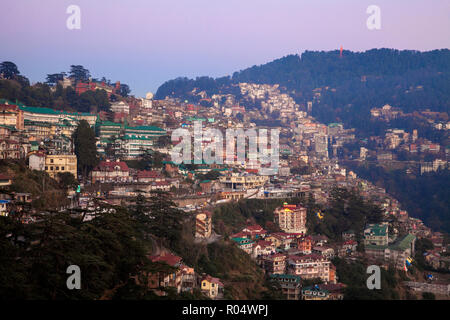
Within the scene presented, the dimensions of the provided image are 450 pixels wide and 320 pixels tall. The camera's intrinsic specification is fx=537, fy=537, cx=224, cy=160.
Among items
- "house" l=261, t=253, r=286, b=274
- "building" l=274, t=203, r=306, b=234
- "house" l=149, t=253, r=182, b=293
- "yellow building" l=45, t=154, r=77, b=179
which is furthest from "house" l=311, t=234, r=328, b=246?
"yellow building" l=45, t=154, r=77, b=179

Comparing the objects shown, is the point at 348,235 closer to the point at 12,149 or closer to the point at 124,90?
the point at 12,149

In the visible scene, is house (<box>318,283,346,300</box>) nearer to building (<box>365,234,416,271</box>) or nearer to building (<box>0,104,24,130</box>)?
building (<box>365,234,416,271</box>)

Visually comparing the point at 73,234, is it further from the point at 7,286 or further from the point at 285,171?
the point at 285,171

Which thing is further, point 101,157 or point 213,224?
point 101,157

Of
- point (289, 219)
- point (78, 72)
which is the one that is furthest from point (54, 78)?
point (289, 219)

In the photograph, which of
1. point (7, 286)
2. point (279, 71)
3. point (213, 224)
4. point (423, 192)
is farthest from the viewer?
point (279, 71)

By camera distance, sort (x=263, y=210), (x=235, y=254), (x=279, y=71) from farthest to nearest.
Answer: (x=279, y=71) < (x=263, y=210) < (x=235, y=254)

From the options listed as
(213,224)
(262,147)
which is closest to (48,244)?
(213,224)

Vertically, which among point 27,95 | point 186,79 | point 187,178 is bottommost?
point 187,178
